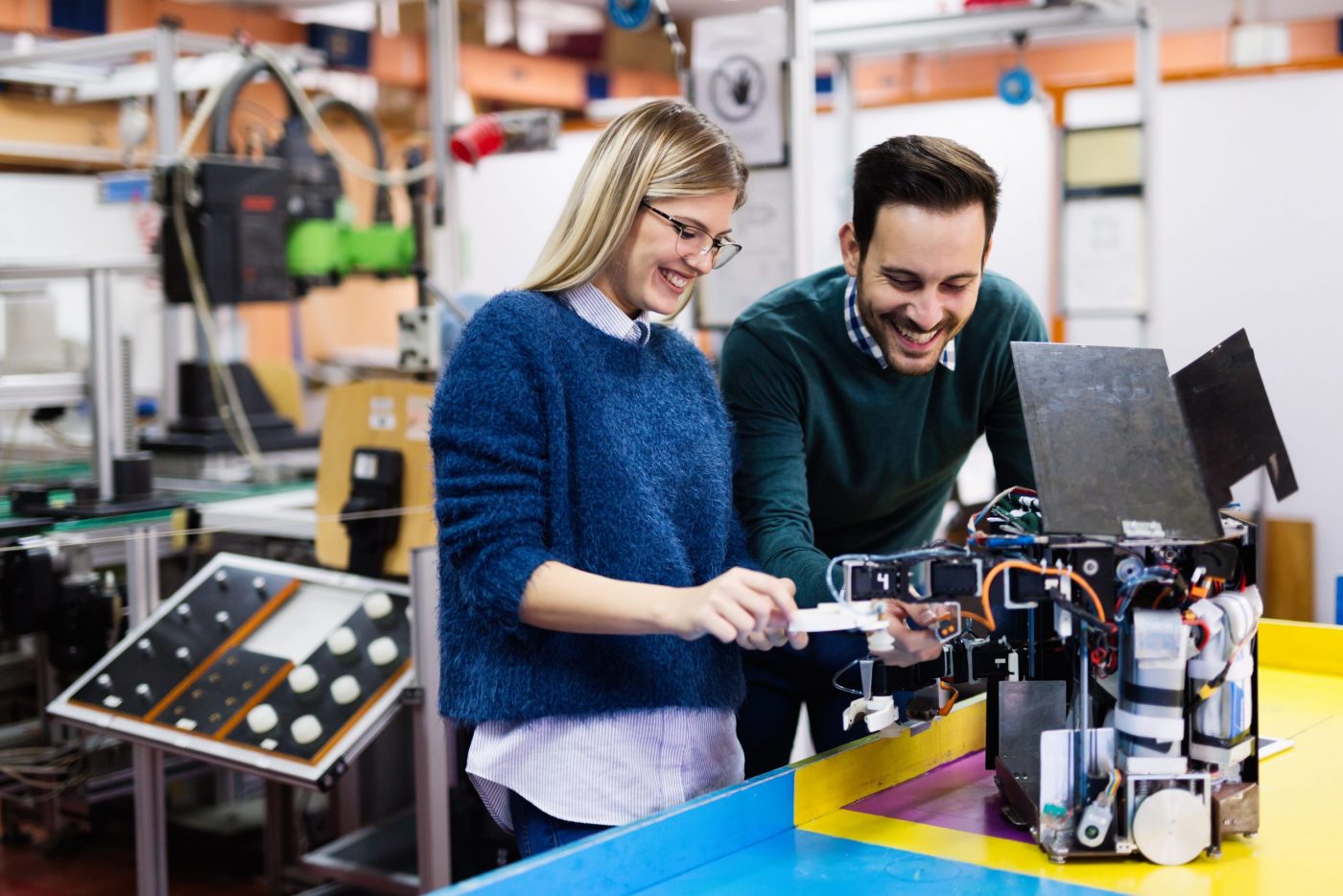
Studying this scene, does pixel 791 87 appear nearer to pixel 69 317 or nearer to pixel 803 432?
pixel 803 432

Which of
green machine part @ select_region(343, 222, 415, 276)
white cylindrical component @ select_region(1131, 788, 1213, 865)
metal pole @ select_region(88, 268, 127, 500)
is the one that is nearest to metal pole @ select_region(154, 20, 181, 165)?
green machine part @ select_region(343, 222, 415, 276)

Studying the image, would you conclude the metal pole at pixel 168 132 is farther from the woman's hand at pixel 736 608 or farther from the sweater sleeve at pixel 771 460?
the woman's hand at pixel 736 608

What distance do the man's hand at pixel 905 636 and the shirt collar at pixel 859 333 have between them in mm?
482

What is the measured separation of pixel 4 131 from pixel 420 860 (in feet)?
18.2

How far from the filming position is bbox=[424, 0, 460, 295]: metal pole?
3486mm

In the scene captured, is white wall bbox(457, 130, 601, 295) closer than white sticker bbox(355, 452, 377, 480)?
No

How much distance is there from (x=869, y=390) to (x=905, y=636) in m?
0.51

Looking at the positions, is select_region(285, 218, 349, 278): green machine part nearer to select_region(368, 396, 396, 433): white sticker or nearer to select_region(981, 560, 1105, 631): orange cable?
select_region(368, 396, 396, 433): white sticker

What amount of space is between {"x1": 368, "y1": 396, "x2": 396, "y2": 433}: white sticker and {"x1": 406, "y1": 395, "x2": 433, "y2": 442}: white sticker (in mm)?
44

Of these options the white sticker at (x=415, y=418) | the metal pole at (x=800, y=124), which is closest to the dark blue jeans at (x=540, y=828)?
the white sticker at (x=415, y=418)

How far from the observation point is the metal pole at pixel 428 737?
2361mm


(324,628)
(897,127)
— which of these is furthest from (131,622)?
(897,127)

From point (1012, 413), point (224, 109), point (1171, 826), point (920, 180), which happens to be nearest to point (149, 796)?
point (224, 109)

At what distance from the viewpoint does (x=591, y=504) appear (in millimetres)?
1309
